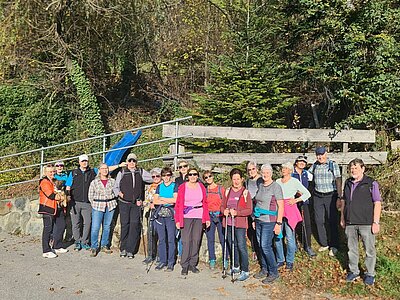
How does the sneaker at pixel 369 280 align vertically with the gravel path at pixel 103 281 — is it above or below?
above

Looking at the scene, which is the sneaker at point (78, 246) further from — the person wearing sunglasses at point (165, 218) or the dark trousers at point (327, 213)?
the dark trousers at point (327, 213)

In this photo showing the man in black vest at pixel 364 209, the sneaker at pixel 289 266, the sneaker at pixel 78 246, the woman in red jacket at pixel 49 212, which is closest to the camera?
the man in black vest at pixel 364 209

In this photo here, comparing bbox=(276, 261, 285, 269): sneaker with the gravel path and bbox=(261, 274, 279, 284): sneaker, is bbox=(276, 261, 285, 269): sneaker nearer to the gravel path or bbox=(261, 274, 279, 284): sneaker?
bbox=(261, 274, 279, 284): sneaker

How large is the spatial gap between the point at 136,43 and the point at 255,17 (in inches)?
272

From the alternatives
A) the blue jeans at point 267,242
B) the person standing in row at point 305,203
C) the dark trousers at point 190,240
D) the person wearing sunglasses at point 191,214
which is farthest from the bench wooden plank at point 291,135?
the blue jeans at point 267,242

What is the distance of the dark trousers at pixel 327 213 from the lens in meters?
7.78

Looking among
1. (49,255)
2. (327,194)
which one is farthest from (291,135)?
(49,255)

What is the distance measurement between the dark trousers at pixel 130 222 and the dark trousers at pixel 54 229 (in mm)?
1142

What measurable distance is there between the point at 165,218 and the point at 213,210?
2.66 feet

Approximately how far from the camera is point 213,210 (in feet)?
25.8

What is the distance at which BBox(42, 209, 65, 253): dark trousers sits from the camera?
28.8 ft

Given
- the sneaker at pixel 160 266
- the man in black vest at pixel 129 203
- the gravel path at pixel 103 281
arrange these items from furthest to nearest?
the man in black vest at pixel 129 203, the sneaker at pixel 160 266, the gravel path at pixel 103 281

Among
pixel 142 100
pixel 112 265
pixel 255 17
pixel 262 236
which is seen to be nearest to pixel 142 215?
pixel 112 265

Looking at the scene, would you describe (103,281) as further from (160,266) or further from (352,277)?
(352,277)
